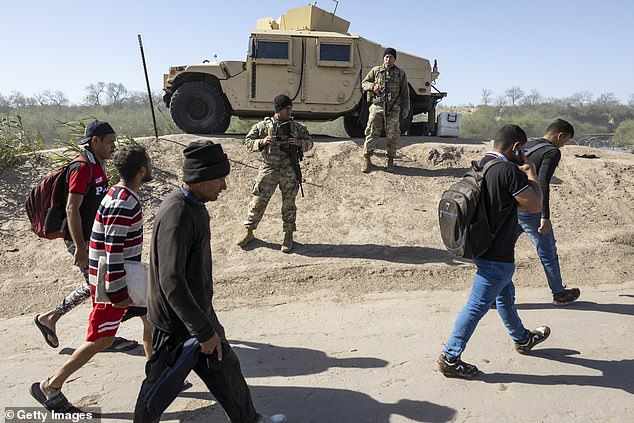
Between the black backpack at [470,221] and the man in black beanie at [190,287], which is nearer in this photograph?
the man in black beanie at [190,287]

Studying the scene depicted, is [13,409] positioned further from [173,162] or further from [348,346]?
[173,162]

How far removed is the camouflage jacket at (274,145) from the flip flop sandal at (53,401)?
3.46 meters

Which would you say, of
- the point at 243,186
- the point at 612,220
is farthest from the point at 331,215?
the point at 612,220

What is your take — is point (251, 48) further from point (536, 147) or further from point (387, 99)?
point (536, 147)

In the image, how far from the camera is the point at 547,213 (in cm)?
457

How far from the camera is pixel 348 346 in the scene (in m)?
4.08

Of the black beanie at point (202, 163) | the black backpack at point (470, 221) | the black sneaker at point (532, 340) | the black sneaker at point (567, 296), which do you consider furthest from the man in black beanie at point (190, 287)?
the black sneaker at point (567, 296)

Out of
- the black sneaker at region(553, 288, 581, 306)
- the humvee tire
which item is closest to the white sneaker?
the black sneaker at region(553, 288, 581, 306)

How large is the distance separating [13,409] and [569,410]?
3419mm

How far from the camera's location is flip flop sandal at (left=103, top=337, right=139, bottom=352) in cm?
407

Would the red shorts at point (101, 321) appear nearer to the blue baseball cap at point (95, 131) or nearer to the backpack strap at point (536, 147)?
the blue baseball cap at point (95, 131)

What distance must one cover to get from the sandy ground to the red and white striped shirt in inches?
33.8

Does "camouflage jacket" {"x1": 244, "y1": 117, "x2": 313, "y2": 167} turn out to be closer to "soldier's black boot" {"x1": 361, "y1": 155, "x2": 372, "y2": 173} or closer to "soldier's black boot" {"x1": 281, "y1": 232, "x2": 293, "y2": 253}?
"soldier's black boot" {"x1": 281, "y1": 232, "x2": 293, "y2": 253}

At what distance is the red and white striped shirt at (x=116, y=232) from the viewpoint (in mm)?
3000
